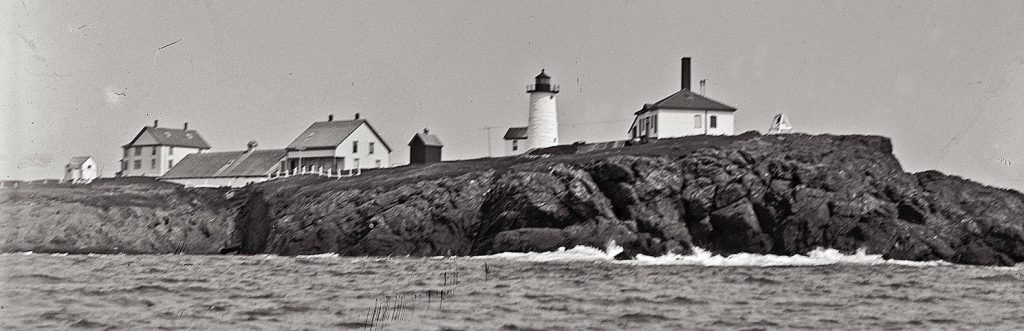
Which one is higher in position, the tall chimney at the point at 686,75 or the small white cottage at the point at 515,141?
the tall chimney at the point at 686,75

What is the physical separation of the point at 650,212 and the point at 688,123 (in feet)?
66.3

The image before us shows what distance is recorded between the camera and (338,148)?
88.5 meters

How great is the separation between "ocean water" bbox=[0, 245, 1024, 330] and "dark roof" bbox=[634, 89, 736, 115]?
24.9m

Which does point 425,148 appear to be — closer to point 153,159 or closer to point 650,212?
point 153,159

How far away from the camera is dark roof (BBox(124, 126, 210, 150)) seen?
107 metres

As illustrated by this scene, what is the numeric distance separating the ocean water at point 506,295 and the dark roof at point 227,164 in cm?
3921

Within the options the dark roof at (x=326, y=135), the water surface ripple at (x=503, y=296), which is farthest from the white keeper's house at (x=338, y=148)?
the water surface ripple at (x=503, y=296)

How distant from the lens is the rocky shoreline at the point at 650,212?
53.6m

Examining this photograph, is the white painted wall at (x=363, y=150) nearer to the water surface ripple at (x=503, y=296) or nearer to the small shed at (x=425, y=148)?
the small shed at (x=425, y=148)

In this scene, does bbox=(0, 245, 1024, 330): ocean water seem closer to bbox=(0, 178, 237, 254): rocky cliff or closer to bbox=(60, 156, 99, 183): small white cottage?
bbox=(0, 178, 237, 254): rocky cliff

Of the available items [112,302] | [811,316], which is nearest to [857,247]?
[811,316]

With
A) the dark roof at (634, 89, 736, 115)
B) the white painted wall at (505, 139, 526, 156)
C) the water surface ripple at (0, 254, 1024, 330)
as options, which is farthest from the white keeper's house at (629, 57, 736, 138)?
the water surface ripple at (0, 254, 1024, 330)

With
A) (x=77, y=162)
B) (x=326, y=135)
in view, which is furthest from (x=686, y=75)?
(x=77, y=162)

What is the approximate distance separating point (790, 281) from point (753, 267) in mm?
8427
